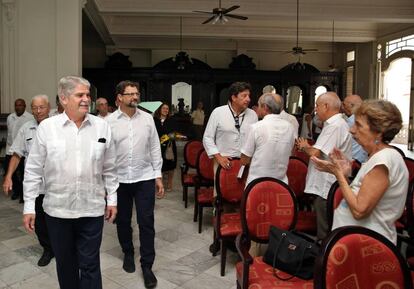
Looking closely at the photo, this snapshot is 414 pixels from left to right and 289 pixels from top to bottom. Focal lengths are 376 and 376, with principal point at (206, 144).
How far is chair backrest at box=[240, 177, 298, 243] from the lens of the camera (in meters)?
2.45

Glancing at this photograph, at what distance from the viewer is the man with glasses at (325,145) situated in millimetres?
2809

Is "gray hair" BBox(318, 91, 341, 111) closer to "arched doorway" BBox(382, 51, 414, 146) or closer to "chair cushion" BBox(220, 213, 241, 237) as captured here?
"chair cushion" BBox(220, 213, 241, 237)

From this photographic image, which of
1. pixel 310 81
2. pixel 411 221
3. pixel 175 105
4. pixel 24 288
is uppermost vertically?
pixel 310 81

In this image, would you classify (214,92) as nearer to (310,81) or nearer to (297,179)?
(310,81)

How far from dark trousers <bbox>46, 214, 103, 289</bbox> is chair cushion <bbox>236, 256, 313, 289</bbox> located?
2.75ft

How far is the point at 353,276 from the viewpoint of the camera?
60.5 inches

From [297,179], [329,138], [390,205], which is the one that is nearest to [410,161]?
[297,179]

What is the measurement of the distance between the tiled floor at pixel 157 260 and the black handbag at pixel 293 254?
36.2 inches

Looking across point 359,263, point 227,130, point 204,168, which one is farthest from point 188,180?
point 359,263

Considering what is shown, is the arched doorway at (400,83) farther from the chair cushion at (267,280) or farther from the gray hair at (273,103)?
the chair cushion at (267,280)

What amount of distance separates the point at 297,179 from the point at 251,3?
6.42m

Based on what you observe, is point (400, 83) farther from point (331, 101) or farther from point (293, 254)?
point (293, 254)

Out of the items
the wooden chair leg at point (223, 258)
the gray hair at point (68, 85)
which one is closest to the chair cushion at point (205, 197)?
the wooden chair leg at point (223, 258)

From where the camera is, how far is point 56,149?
2.02 metres
